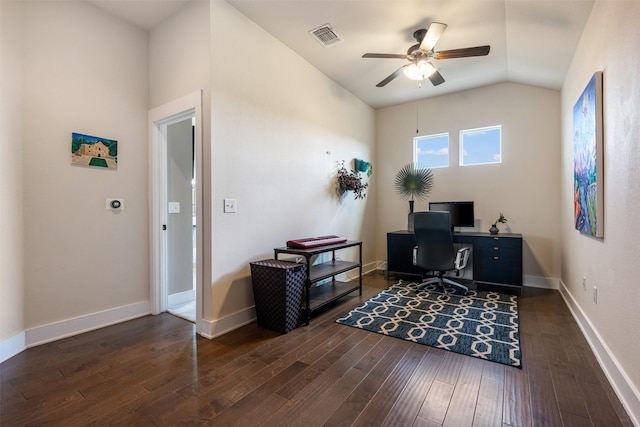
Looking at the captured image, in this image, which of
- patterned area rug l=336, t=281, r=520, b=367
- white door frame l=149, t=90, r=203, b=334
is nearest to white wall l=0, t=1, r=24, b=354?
white door frame l=149, t=90, r=203, b=334

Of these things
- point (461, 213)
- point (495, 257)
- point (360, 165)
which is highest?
point (360, 165)

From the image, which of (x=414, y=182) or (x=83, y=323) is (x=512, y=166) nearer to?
(x=414, y=182)

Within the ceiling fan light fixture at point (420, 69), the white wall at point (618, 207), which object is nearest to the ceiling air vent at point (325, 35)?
the ceiling fan light fixture at point (420, 69)

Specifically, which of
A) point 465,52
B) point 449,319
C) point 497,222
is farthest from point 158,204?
point 497,222

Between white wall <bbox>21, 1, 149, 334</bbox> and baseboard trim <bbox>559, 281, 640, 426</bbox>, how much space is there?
3761mm

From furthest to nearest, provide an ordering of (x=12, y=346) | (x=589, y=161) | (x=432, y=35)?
(x=432, y=35)
(x=589, y=161)
(x=12, y=346)

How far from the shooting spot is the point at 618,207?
69.6 inches

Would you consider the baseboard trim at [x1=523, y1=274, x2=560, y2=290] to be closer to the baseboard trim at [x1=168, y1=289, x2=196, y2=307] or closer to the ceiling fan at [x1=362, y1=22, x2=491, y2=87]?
the ceiling fan at [x1=362, y1=22, x2=491, y2=87]

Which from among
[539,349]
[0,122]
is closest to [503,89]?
[539,349]

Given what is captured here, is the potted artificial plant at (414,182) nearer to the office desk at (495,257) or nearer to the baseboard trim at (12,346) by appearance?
the office desk at (495,257)

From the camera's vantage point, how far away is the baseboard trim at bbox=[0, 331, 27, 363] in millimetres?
2081

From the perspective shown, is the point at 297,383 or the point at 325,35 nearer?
the point at 297,383

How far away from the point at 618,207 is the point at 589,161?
0.73 metres

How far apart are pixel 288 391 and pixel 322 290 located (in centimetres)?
168
